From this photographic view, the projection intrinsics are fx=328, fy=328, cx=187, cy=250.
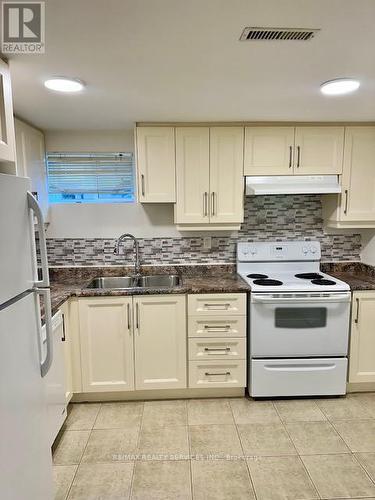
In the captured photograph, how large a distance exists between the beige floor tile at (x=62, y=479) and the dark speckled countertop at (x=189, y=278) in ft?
3.26

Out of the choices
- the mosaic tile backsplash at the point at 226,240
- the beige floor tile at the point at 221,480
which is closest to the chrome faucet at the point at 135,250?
the mosaic tile backsplash at the point at 226,240

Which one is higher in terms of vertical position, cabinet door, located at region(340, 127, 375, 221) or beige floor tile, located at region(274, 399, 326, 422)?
cabinet door, located at region(340, 127, 375, 221)

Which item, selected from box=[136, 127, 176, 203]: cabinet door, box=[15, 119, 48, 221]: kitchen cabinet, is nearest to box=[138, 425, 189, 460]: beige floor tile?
box=[136, 127, 176, 203]: cabinet door

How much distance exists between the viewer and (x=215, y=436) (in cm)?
219

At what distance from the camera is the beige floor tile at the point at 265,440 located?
2.05m

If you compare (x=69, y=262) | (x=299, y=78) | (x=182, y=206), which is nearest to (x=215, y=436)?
(x=182, y=206)

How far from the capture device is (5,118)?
1.52 m

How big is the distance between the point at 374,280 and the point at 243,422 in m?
1.59

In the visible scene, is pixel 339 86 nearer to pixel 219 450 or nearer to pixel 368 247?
pixel 368 247

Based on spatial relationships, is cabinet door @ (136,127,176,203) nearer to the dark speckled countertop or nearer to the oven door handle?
the dark speckled countertop

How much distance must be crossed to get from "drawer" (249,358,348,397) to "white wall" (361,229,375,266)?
101cm

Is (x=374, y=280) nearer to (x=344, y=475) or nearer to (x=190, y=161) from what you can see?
(x=344, y=475)

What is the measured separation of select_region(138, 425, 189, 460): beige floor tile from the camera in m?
2.03

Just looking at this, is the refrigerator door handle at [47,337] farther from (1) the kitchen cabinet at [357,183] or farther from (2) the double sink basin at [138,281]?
(1) the kitchen cabinet at [357,183]
